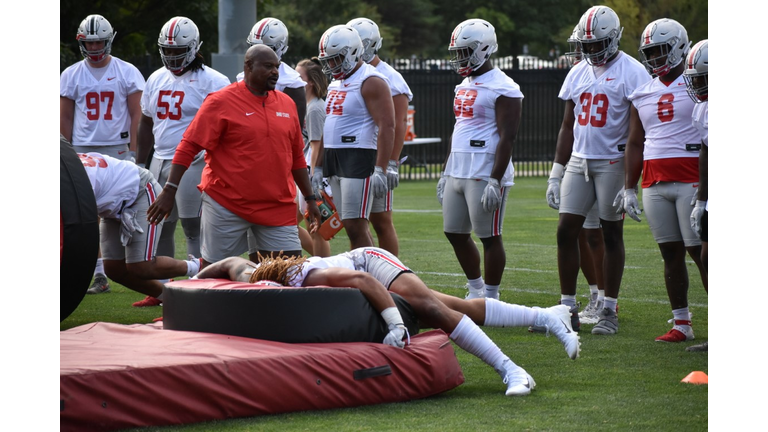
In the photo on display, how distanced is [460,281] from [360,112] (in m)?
2.03

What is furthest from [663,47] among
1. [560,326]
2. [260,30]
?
[260,30]

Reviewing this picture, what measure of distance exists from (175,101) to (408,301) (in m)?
3.27

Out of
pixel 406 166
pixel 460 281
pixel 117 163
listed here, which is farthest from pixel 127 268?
pixel 406 166

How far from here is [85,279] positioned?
528 cm

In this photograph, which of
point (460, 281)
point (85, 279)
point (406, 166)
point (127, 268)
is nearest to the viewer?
point (85, 279)

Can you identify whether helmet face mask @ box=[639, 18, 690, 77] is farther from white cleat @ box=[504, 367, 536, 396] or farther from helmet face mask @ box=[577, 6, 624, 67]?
white cleat @ box=[504, 367, 536, 396]

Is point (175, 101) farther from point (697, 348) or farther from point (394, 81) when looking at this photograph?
point (697, 348)

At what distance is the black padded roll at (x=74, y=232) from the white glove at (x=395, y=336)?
149cm

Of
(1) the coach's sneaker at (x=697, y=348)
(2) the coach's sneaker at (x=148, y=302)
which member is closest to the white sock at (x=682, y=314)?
(1) the coach's sneaker at (x=697, y=348)

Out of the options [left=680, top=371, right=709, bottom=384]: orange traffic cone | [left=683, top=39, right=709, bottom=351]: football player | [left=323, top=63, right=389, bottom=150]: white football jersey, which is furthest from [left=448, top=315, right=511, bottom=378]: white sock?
[left=323, top=63, right=389, bottom=150]: white football jersey

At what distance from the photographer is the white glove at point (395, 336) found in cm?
516

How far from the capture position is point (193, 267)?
7.53 m

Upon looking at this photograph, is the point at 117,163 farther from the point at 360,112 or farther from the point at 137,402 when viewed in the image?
the point at 137,402

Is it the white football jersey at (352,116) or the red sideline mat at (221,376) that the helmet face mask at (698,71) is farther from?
the white football jersey at (352,116)
